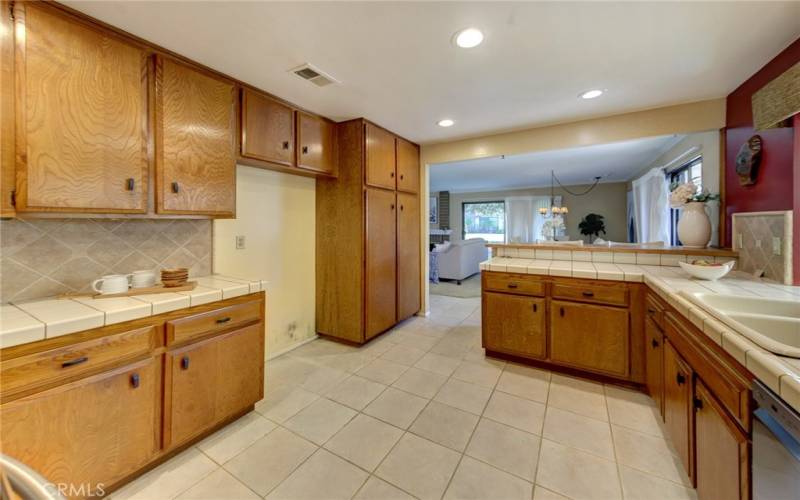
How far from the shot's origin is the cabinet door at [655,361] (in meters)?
1.79

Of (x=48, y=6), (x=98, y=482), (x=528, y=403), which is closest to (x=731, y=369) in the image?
(x=528, y=403)

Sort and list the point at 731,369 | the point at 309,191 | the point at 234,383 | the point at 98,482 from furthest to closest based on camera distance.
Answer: the point at 309,191
the point at 234,383
the point at 98,482
the point at 731,369

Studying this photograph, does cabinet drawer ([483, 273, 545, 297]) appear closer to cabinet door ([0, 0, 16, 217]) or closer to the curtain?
cabinet door ([0, 0, 16, 217])

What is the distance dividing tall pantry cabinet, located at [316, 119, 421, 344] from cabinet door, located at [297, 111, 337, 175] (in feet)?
0.33

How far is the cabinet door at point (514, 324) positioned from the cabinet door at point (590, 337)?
97 mm

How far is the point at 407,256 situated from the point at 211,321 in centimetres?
232

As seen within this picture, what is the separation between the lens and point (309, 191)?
10.5 feet

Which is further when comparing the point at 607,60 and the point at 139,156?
the point at 607,60

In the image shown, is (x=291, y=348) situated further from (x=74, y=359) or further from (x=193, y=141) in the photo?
(x=193, y=141)

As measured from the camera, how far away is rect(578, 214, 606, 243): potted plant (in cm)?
724

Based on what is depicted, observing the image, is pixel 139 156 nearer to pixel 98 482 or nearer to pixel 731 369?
pixel 98 482

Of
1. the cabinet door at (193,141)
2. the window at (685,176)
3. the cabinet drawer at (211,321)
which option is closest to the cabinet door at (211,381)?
the cabinet drawer at (211,321)

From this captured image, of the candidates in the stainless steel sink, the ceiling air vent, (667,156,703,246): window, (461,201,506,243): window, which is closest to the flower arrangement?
(667,156,703,246): window

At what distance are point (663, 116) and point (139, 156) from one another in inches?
152
